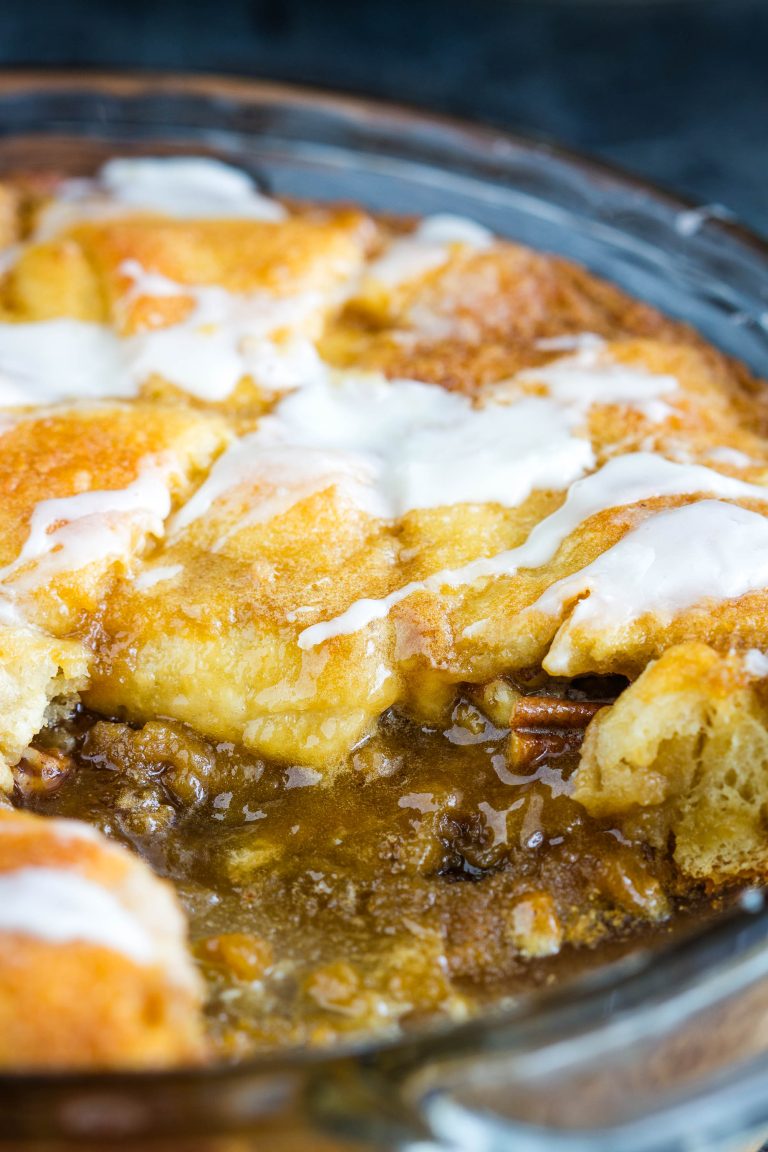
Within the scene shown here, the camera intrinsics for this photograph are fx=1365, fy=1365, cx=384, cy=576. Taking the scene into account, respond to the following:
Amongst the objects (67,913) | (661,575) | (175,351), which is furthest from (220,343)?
(67,913)

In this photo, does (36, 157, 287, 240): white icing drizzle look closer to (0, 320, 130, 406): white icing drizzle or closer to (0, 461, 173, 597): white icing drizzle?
(0, 320, 130, 406): white icing drizzle

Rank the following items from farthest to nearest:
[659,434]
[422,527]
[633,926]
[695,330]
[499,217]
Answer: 1. [499,217]
2. [695,330]
3. [659,434]
4. [422,527]
5. [633,926]

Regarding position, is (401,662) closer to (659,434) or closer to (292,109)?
(659,434)

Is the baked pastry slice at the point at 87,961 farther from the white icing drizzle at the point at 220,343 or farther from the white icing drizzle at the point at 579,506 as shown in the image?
the white icing drizzle at the point at 220,343

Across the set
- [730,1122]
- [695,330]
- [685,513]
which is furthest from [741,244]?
[730,1122]

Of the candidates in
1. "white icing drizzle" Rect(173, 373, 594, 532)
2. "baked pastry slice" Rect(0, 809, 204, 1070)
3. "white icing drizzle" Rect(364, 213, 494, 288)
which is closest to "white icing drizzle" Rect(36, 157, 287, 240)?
"white icing drizzle" Rect(364, 213, 494, 288)

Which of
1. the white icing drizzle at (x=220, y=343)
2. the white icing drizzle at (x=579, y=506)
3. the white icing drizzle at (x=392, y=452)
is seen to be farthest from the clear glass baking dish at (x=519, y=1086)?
the white icing drizzle at (x=220, y=343)
